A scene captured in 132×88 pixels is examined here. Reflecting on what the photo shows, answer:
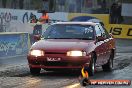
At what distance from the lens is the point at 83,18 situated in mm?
36469

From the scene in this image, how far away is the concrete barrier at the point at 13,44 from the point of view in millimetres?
19172

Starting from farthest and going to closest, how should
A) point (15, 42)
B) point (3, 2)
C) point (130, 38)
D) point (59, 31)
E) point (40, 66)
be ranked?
point (3, 2), point (130, 38), point (15, 42), point (59, 31), point (40, 66)

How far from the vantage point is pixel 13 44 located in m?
19.8

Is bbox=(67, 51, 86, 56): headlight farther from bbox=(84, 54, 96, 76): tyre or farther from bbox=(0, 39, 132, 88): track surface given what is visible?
bbox=(0, 39, 132, 88): track surface

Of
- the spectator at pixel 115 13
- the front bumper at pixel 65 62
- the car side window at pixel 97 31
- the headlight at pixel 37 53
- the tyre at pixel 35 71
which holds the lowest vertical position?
the spectator at pixel 115 13

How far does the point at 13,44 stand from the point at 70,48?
5.66m

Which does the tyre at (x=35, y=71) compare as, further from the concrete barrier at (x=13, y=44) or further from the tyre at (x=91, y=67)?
the concrete barrier at (x=13, y=44)

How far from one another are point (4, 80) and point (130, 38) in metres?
21.9

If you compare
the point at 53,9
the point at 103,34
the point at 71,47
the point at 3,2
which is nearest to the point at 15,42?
the point at 103,34

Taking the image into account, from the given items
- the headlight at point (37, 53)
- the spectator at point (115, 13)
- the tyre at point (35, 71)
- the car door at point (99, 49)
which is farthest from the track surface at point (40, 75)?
the spectator at point (115, 13)

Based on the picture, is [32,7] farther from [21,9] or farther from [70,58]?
[70,58]

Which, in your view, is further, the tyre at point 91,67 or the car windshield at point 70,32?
the car windshield at point 70,32

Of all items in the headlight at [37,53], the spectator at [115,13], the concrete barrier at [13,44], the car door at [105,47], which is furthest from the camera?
the spectator at [115,13]

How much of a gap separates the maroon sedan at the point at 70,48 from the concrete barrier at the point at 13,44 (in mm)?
3397
